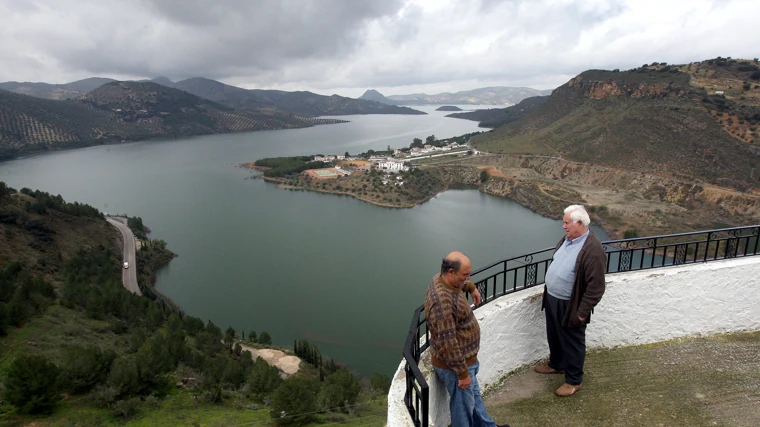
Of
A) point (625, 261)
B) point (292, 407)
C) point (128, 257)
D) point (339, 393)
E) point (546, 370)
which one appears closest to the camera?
point (546, 370)

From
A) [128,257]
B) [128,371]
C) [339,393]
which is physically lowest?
[128,257]

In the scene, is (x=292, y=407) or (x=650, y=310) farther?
(x=292, y=407)

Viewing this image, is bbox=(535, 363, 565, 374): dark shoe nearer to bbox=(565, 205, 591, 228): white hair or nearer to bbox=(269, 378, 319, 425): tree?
bbox=(565, 205, 591, 228): white hair

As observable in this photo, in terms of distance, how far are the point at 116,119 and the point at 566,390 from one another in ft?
449

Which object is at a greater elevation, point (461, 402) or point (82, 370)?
point (461, 402)

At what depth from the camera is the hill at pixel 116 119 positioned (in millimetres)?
88188

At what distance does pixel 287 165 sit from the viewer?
196 ft

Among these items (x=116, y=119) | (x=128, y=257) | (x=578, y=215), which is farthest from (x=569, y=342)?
(x=116, y=119)

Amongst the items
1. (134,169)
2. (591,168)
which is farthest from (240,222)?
(134,169)

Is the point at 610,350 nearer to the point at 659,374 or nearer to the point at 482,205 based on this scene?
the point at 659,374

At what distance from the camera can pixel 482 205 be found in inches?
1672

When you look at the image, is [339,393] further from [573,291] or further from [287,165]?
[287,165]

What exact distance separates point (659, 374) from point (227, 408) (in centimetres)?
901

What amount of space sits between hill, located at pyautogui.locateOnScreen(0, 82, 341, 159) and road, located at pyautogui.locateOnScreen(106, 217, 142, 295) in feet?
202
